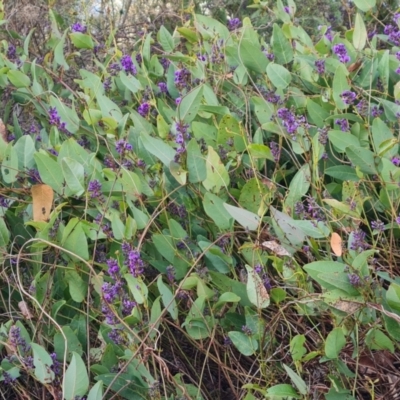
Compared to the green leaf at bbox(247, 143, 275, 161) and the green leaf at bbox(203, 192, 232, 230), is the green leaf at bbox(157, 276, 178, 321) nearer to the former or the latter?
the green leaf at bbox(203, 192, 232, 230)

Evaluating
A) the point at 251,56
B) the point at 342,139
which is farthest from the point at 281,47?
the point at 342,139

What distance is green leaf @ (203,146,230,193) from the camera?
1537mm

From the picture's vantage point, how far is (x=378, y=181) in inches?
59.4

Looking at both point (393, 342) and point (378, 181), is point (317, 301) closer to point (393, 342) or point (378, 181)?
point (393, 342)

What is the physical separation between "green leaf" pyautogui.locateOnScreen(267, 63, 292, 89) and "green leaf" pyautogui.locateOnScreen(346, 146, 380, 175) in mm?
427

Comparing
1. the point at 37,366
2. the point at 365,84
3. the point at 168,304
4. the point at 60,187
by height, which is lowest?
the point at 37,366

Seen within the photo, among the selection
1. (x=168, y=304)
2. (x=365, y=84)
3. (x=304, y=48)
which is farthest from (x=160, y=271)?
(x=304, y=48)

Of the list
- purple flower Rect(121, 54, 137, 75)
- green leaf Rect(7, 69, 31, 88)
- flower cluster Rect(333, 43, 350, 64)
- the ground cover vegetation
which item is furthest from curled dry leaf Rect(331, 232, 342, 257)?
green leaf Rect(7, 69, 31, 88)

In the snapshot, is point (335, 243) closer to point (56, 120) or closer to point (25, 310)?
point (25, 310)

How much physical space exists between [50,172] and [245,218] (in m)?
0.49

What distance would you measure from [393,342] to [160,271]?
1.76 feet

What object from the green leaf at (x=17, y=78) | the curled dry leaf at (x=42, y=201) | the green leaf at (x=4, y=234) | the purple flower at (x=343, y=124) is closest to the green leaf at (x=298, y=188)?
the purple flower at (x=343, y=124)

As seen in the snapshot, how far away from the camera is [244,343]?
1381 millimetres

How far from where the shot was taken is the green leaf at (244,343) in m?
1.38
